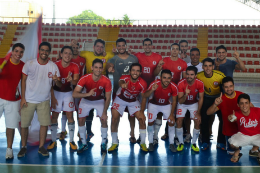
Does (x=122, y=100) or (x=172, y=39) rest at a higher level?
(x=172, y=39)

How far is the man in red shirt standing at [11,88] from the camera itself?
5129mm

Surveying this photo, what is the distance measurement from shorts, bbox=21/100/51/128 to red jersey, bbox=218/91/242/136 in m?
3.34

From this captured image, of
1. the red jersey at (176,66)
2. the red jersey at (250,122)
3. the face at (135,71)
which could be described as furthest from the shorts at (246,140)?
the face at (135,71)

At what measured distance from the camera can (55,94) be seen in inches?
240

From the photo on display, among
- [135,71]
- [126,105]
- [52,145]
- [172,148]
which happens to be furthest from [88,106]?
[172,148]

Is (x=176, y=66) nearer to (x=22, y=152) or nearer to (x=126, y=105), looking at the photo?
(x=126, y=105)

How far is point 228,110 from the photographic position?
551cm

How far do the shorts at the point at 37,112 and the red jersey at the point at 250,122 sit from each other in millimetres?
3551

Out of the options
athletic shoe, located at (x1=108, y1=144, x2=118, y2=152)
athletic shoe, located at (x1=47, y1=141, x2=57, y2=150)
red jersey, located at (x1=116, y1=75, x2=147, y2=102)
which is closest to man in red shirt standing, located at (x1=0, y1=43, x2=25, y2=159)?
athletic shoe, located at (x1=47, y1=141, x2=57, y2=150)

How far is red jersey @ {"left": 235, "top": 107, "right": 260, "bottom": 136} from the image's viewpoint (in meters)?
5.14

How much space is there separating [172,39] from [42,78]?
67.9ft

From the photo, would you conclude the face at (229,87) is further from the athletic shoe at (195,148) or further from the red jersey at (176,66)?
the athletic shoe at (195,148)

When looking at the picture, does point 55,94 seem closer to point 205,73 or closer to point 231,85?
point 205,73

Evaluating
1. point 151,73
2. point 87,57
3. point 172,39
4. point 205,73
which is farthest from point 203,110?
point 172,39
